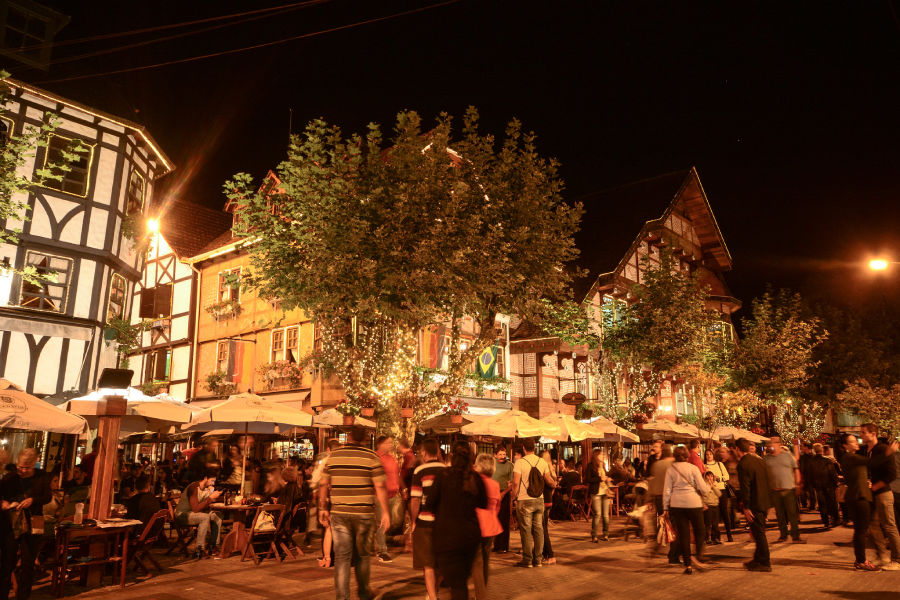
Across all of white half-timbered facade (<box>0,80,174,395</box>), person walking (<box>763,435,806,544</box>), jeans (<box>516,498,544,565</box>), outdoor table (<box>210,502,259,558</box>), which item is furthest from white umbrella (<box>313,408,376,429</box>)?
person walking (<box>763,435,806,544</box>)

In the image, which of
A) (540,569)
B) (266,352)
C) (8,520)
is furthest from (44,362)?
(540,569)

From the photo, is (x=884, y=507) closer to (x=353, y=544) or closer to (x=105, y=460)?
(x=353, y=544)

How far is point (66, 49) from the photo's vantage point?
20.8 metres

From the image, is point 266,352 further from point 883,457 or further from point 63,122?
point 883,457

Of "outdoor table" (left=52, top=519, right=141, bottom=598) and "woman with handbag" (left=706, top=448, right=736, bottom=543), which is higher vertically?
"woman with handbag" (left=706, top=448, right=736, bottom=543)

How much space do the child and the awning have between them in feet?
54.5

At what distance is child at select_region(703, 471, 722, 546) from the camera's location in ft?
40.0

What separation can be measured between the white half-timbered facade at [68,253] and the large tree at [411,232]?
583 cm

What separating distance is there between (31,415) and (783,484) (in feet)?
40.0

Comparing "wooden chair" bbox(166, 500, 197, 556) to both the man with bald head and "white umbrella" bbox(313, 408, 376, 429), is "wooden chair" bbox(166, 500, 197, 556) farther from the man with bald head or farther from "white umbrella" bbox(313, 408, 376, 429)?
"white umbrella" bbox(313, 408, 376, 429)

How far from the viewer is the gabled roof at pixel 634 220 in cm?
3145

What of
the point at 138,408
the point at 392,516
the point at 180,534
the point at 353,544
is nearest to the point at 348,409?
the point at 138,408

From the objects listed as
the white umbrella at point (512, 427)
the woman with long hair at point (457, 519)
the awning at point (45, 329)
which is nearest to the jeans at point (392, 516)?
the white umbrella at point (512, 427)

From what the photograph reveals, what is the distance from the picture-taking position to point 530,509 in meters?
10.1
